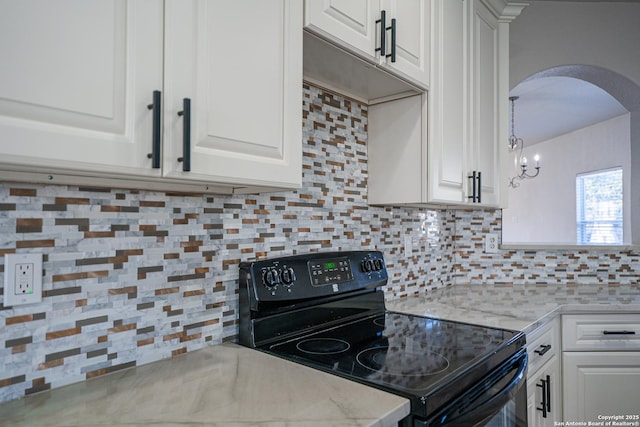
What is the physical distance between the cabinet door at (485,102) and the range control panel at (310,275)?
0.74 m

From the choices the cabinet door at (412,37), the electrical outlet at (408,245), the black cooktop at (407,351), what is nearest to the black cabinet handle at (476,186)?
the electrical outlet at (408,245)

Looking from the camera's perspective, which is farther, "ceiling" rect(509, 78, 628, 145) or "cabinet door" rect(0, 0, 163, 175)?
"ceiling" rect(509, 78, 628, 145)

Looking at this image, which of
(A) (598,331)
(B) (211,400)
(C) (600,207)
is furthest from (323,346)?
(C) (600,207)

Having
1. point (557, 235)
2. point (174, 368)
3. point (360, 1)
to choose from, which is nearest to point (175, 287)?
point (174, 368)

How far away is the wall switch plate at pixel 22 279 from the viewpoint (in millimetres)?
912

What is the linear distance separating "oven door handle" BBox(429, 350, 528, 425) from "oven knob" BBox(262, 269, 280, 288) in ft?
2.02

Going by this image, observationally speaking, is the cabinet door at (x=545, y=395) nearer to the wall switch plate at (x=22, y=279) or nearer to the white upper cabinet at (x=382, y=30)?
the white upper cabinet at (x=382, y=30)

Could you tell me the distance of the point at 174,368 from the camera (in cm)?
113

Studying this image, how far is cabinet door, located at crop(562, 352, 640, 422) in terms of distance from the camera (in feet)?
6.49

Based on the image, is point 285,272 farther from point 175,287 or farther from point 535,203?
point 535,203

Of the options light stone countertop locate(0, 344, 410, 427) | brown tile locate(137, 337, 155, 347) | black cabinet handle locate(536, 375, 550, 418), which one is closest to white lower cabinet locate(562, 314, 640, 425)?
black cabinet handle locate(536, 375, 550, 418)

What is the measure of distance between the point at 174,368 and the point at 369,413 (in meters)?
0.56

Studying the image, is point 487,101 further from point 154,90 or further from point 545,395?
point 154,90

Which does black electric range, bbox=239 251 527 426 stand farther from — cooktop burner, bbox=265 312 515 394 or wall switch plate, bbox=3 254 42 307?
wall switch plate, bbox=3 254 42 307
